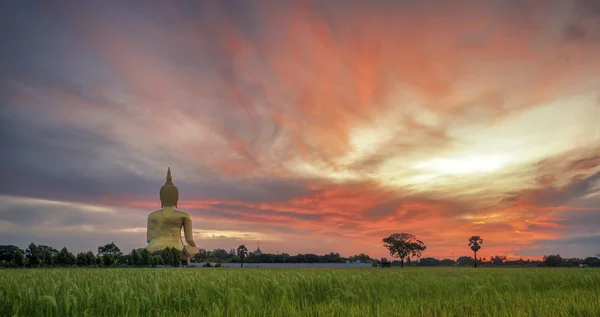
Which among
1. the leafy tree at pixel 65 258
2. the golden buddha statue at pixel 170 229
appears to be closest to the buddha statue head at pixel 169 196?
the golden buddha statue at pixel 170 229

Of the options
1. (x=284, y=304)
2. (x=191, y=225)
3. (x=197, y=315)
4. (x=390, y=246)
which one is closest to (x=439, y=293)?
(x=284, y=304)

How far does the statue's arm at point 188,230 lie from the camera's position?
10922 centimetres

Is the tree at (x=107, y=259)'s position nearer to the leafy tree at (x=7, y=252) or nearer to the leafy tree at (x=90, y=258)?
the leafy tree at (x=90, y=258)

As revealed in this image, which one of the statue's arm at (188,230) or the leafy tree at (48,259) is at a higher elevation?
the statue's arm at (188,230)

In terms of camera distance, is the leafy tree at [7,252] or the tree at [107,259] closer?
the leafy tree at [7,252]

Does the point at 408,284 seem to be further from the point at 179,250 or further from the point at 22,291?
the point at 179,250

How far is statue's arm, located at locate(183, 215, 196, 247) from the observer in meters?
109

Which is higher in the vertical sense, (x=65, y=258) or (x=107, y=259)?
(x=65, y=258)

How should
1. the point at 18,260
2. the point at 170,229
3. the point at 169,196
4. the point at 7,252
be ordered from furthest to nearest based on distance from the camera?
1. the point at 169,196
2. the point at 170,229
3. the point at 7,252
4. the point at 18,260

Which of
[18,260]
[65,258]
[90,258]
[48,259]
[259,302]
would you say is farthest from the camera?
[90,258]

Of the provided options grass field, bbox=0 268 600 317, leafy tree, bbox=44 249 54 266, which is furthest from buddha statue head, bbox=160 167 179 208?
grass field, bbox=0 268 600 317

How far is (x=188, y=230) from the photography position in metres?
110

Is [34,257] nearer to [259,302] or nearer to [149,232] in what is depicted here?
[149,232]

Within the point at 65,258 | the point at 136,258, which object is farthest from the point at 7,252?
the point at 136,258
